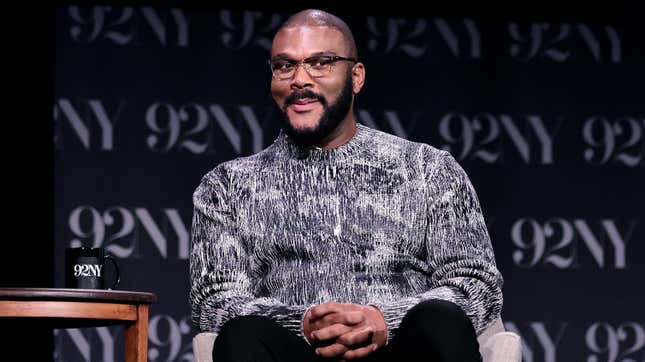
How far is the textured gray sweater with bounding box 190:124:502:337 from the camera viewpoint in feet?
8.77

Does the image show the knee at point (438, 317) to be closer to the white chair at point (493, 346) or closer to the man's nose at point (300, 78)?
the white chair at point (493, 346)

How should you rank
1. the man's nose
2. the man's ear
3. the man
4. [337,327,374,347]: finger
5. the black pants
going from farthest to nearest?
the man's ear → the man's nose → the man → [337,327,374,347]: finger → the black pants

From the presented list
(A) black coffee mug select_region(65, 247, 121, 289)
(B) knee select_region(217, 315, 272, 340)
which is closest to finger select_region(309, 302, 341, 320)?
(B) knee select_region(217, 315, 272, 340)

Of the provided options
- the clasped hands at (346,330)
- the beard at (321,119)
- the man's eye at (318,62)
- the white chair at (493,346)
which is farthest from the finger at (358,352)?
the man's eye at (318,62)

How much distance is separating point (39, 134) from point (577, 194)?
1.86 meters

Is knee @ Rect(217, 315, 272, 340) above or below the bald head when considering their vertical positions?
below

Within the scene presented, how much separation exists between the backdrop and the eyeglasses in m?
1.56

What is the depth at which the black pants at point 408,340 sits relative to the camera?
2.27m

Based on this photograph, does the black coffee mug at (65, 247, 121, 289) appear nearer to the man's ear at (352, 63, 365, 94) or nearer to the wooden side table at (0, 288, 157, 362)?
the wooden side table at (0, 288, 157, 362)

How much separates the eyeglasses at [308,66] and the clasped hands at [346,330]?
0.60 m

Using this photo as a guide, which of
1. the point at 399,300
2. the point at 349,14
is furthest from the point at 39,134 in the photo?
the point at 399,300

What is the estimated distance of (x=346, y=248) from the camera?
9.00 ft

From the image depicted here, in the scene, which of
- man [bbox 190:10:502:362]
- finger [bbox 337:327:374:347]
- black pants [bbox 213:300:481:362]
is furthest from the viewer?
man [bbox 190:10:502:362]

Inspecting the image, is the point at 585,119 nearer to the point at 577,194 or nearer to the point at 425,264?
the point at 577,194
